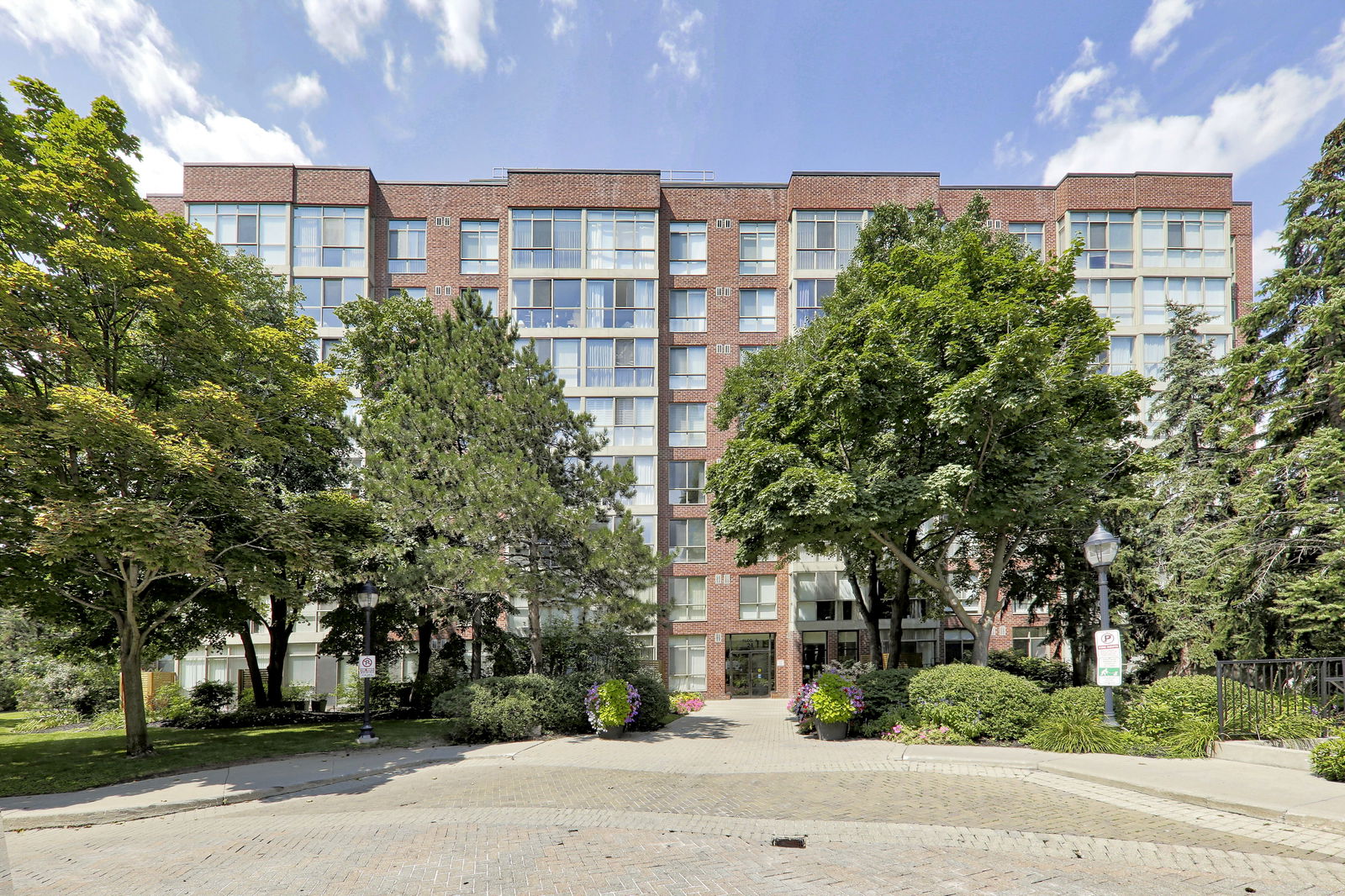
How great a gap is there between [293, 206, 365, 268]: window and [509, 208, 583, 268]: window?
6926 mm

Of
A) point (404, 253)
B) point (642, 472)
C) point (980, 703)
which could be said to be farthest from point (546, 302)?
point (980, 703)

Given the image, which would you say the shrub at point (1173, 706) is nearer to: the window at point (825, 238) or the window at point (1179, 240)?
the window at point (825, 238)

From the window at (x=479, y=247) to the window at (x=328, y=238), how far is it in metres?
4.44

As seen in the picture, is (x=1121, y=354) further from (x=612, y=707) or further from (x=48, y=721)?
(x=48, y=721)

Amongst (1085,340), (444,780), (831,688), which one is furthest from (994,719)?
(444,780)

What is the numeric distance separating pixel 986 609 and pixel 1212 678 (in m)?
5.14

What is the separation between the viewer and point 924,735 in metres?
15.1

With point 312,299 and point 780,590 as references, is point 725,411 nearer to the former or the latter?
point 780,590

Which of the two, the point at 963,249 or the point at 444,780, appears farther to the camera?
the point at 963,249

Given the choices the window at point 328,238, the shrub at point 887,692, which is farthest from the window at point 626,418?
the shrub at point 887,692

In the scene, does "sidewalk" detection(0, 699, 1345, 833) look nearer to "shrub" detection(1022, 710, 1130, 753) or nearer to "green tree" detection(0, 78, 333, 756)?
"shrub" detection(1022, 710, 1130, 753)

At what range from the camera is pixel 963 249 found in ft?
58.3

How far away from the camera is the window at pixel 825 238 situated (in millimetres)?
33844

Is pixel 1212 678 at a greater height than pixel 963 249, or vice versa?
pixel 963 249
